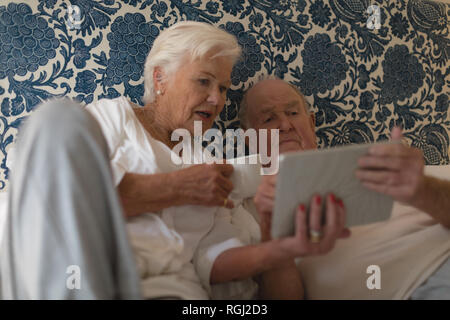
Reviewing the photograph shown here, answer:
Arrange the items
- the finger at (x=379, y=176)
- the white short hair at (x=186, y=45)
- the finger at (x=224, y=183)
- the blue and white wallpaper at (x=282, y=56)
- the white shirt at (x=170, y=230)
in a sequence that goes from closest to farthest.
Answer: the finger at (x=379, y=176) < the white shirt at (x=170, y=230) < the finger at (x=224, y=183) < the white short hair at (x=186, y=45) < the blue and white wallpaper at (x=282, y=56)

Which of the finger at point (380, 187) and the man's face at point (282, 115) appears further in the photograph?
the man's face at point (282, 115)

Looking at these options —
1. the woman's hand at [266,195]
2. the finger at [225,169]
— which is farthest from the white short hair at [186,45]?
the woman's hand at [266,195]

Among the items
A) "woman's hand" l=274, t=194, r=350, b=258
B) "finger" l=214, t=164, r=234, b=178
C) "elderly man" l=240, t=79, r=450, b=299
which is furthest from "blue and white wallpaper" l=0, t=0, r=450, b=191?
"woman's hand" l=274, t=194, r=350, b=258

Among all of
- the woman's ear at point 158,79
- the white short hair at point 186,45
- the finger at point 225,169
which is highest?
the white short hair at point 186,45

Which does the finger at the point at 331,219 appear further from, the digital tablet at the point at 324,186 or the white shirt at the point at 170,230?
the white shirt at the point at 170,230

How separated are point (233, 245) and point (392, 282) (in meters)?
0.39

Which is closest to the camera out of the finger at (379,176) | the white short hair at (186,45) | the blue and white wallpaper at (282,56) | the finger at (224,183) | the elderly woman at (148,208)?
the elderly woman at (148,208)

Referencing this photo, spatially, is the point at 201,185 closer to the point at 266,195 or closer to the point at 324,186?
the point at 266,195

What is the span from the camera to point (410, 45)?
1638 millimetres

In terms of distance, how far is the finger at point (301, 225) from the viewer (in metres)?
0.69

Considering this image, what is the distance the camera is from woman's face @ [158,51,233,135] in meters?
1.12

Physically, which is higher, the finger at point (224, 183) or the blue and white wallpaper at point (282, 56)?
the blue and white wallpaper at point (282, 56)

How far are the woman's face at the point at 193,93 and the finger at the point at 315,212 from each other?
0.54 meters

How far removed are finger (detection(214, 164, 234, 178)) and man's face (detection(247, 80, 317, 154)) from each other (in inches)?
11.9
